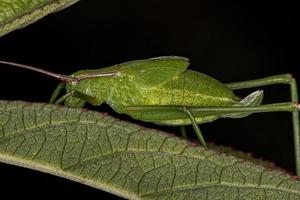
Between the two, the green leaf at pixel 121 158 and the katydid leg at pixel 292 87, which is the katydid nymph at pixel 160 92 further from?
the green leaf at pixel 121 158

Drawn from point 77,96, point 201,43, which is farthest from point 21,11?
point 201,43

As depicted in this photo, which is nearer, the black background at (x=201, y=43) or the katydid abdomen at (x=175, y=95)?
the katydid abdomen at (x=175, y=95)

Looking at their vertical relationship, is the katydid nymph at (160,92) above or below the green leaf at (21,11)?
below

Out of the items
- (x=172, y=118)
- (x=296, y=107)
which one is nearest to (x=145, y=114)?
(x=172, y=118)

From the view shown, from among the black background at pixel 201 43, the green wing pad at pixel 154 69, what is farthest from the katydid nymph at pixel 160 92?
the black background at pixel 201 43

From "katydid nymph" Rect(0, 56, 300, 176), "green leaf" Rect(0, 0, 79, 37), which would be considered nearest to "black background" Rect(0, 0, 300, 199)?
"katydid nymph" Rect(0, 56, 300, 176)

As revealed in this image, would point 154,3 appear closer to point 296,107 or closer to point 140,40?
point 140,40

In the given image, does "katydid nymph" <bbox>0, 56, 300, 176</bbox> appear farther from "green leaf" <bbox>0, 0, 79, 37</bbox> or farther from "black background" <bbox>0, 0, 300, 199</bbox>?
"black background" <bbox>0, 0, 300, 199</bbox>
